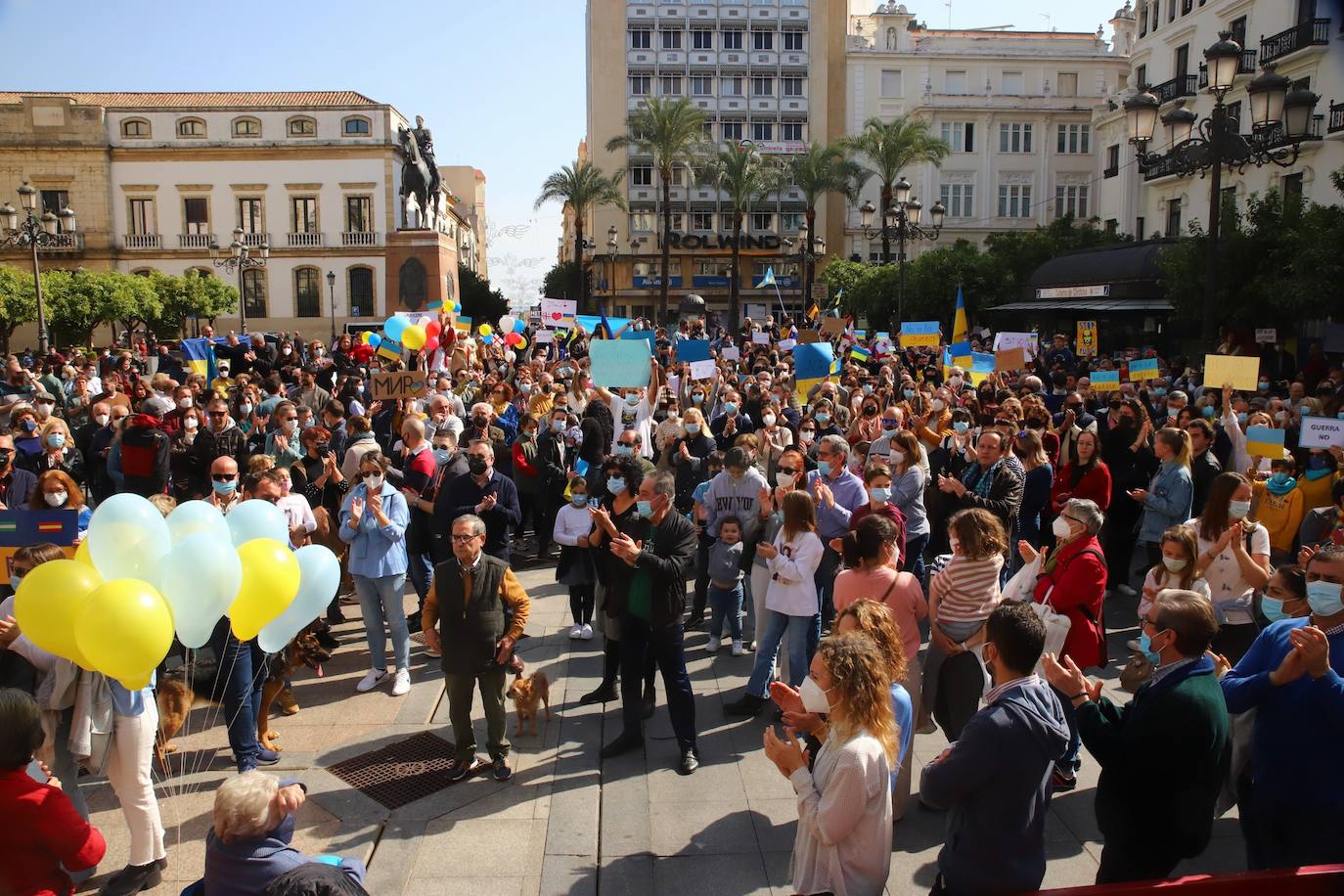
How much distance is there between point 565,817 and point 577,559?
111 inches

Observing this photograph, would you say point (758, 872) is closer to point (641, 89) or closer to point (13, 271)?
point (13, 271)

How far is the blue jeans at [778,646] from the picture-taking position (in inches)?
242

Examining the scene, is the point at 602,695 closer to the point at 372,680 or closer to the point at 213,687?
the point at 372,680

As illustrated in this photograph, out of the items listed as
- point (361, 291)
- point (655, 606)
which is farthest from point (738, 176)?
point (655, 606)

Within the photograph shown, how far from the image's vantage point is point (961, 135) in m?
57.1

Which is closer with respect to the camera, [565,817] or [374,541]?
[565,817]

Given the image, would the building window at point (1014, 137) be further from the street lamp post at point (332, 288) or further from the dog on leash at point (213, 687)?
the dog on leash at point (213, 687)

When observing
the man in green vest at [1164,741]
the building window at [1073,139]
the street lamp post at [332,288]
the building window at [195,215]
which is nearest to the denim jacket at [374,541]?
the man in green vest at [1164,741]

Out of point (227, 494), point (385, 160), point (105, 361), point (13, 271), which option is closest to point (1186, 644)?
point (227, 494)

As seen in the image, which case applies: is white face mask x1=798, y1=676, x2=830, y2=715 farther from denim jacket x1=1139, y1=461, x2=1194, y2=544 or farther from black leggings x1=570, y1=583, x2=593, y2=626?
denim jacket x1=1139, y1=461, x2=1194, y2=544

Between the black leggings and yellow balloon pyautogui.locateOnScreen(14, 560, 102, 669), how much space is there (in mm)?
4471

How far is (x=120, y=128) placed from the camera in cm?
5319

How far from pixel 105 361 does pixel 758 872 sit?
20539 mm

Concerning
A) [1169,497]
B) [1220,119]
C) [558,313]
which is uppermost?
[1220,119]
